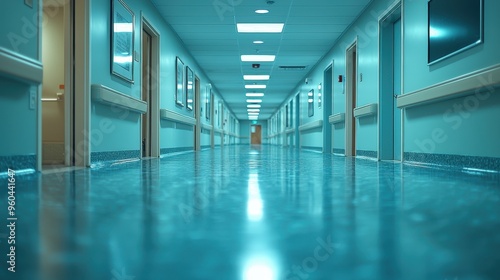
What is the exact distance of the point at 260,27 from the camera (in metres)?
8.77

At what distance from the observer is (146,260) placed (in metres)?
0.98

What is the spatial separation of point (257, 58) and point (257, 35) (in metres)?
2.65

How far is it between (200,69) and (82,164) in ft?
31.8

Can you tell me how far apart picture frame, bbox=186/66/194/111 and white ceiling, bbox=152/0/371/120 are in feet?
1.93

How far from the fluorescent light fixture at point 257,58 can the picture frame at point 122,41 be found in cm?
A: 566

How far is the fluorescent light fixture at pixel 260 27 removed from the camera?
853 cm

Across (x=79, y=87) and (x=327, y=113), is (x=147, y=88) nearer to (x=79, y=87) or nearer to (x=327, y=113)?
(x=79, y=87)

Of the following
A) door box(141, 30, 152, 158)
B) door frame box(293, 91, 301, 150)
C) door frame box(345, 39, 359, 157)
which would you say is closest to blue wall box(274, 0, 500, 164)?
door frame box(345, 39, 359, 157)

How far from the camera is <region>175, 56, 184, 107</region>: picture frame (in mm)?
9633

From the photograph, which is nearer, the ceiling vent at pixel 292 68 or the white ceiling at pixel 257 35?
the white ceiling at pixel 257 35

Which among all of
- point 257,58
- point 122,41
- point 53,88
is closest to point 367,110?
point 122,41

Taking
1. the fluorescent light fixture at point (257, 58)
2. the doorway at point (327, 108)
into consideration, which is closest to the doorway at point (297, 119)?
the fluorescent light fixture at point (257, 58)

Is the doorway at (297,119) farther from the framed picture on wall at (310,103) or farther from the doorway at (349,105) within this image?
the doorway at (349,105)

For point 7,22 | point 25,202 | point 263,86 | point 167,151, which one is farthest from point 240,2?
point 263,86
